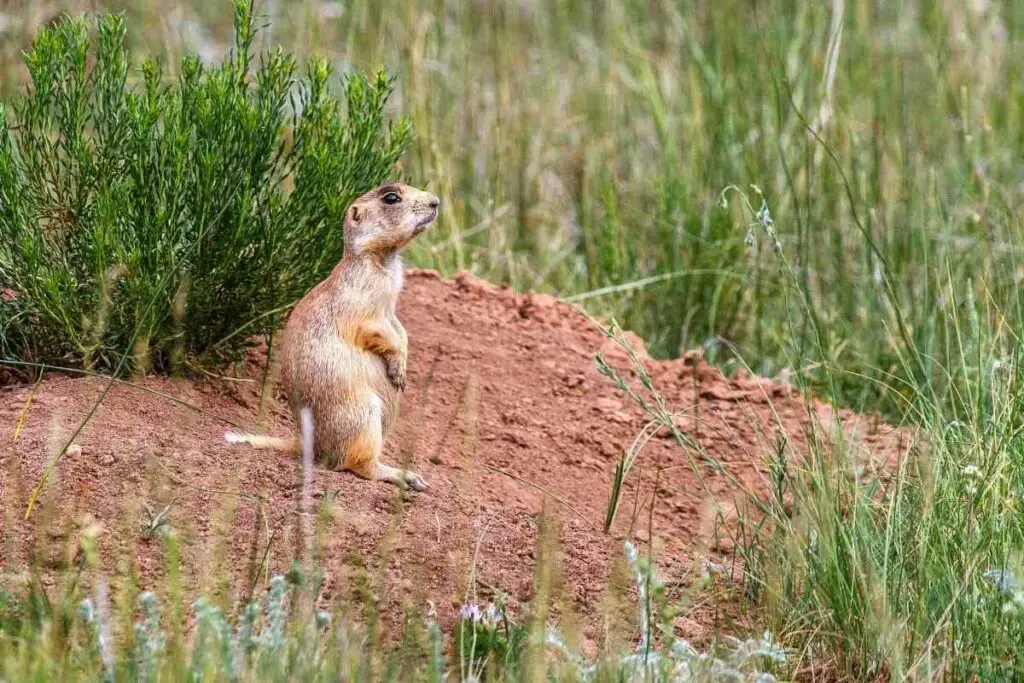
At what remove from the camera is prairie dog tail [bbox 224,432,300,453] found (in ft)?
13.3

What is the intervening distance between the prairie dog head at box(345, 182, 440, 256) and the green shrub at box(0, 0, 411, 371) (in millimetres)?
233

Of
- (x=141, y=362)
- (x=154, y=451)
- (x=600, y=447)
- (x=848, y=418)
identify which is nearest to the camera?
(x=154, y=451)

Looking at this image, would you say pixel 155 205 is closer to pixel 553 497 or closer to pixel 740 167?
pixel 553 497

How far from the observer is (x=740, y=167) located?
6781 millimetres

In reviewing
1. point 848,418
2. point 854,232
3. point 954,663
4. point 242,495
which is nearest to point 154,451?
point 242,495

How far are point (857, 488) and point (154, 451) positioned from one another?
73.1 inches

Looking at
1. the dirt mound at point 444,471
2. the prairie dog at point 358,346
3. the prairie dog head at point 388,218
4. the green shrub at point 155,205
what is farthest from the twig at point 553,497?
the green shrub at point 155,205

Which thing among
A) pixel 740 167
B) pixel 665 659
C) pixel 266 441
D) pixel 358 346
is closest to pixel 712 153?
pixel 740 167

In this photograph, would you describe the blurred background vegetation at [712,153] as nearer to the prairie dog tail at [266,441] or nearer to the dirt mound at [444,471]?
the dirt mound at [444,471]

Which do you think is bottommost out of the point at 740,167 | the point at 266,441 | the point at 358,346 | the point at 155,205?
the point at 266,441

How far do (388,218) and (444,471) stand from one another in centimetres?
76

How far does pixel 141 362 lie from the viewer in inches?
169

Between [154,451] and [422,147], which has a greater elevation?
[422,147]

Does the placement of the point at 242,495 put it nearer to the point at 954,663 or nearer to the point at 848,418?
the point at 954,663
